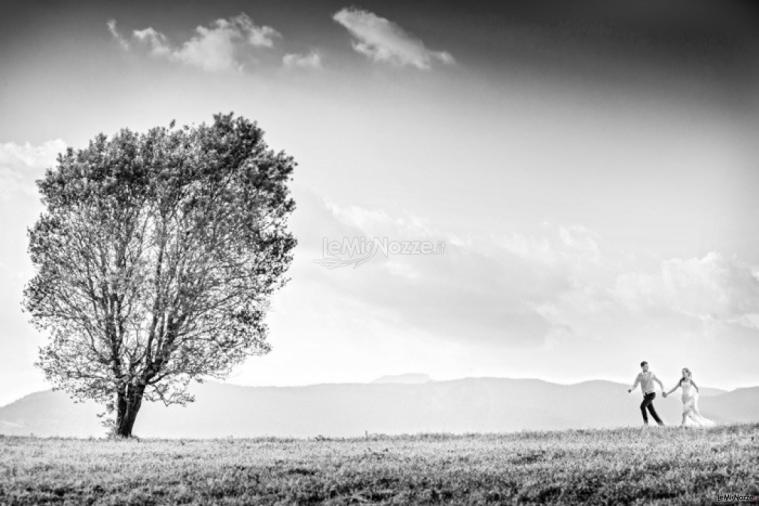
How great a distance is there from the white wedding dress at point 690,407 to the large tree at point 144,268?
2072cm

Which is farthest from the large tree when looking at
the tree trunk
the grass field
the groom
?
the groom

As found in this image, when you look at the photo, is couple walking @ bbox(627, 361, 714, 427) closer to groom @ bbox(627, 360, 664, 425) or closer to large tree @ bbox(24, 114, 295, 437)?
groom @ bbox(627, 360, 664, 425)

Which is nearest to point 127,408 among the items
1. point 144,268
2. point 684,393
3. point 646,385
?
point 144,268

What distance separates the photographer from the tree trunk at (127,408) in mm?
31359

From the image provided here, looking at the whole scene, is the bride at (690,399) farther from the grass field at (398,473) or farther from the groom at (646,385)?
the grass field at (398,473)

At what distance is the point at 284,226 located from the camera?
113ft

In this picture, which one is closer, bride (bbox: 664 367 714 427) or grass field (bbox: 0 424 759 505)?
grass field (bbox: 0 424 759 505)

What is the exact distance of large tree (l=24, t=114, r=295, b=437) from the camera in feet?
102

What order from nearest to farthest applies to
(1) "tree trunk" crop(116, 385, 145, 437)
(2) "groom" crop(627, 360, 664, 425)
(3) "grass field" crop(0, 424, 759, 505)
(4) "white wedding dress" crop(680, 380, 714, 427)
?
(3) "grass field" crop(0, 424, 759, 505) < (4) "white wedding dress" crop(680, 380, 714, 427) < (2) "groom" crop(627, 360, 664, 425) < (1) "tree trunk" crop(116, 385, 145, 437)

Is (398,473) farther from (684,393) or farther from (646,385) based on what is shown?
(684,393)

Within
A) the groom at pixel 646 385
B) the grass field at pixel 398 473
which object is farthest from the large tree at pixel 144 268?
the groom at pixel 646 385

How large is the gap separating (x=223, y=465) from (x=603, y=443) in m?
13.2

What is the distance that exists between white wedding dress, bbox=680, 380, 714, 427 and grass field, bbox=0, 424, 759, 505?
16.1ft

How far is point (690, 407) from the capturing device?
28906mm
